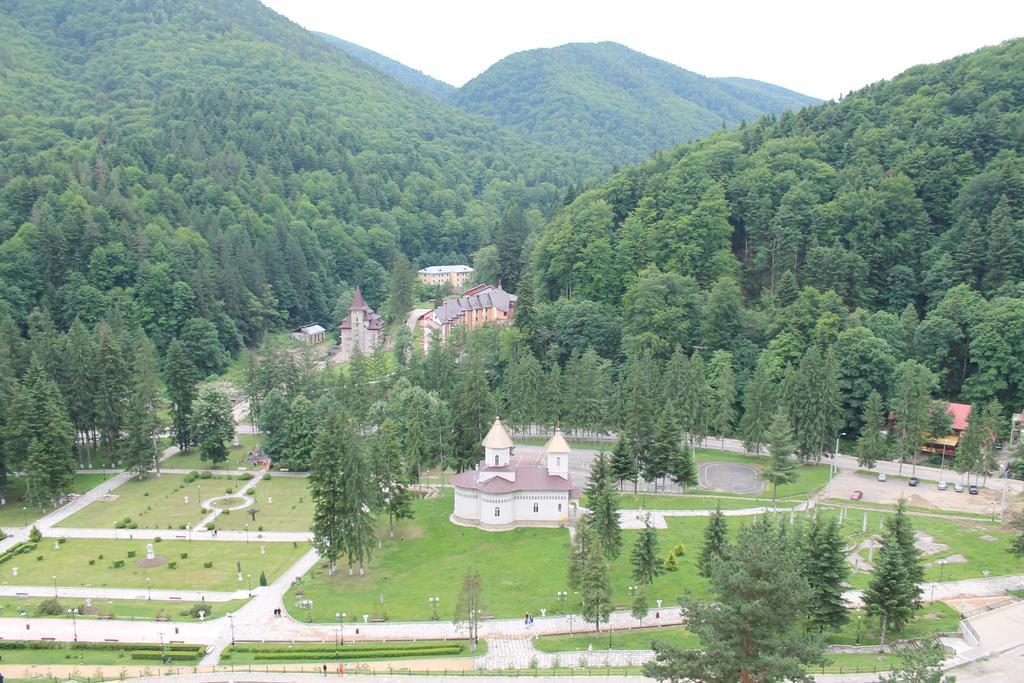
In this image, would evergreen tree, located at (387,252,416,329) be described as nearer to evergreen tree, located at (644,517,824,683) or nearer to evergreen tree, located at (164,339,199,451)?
evergreen tree, located at (164,339,199,451)

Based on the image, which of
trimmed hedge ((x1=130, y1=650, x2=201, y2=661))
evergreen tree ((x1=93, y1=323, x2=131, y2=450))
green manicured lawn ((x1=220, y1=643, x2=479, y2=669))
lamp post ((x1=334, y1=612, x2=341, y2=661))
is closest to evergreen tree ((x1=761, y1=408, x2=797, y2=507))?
green manicured lawn ((x1=220, y1=643, x2=479, y2=669))

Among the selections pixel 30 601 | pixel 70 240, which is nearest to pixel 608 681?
pixel 30 601

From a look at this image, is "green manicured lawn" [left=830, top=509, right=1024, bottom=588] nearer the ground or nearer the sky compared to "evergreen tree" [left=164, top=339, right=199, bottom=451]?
nearer the ground

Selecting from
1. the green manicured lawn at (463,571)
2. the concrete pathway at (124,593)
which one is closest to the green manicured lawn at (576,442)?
the green manicured lawn at (463,571)

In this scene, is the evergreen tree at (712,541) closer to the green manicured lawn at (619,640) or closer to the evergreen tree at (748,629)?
the green manicured lawn at (619,640)

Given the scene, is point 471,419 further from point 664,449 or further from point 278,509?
point 278,509

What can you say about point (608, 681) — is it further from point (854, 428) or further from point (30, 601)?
point (854, 428)

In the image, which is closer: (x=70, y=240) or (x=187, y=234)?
(x=70, y=240)
